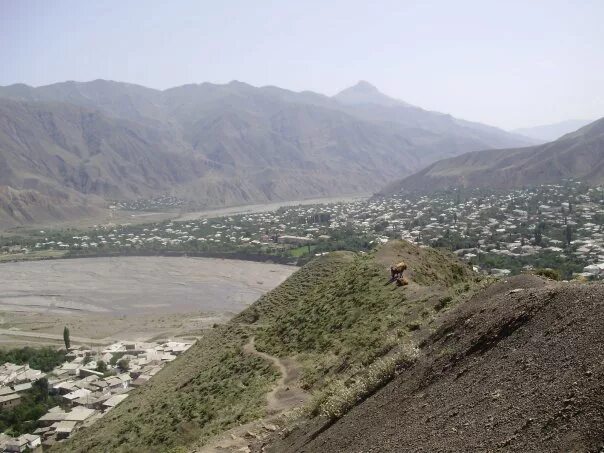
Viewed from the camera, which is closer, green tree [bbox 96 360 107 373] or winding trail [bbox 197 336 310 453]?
winding trail [bbox 197 336 310 453]

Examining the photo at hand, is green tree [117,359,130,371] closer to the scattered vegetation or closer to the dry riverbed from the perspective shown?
the scattered vegetation

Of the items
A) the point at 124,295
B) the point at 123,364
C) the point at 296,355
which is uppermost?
the point at 296,355

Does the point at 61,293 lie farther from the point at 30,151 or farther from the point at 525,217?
the point at 30,151

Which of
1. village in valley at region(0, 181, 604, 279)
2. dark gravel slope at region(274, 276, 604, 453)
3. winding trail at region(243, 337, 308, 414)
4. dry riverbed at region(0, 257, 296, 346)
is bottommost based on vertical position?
dry riverbed at region(0, 257, 296, 346)

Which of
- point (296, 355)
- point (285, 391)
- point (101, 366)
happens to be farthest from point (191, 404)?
point (101, 366)

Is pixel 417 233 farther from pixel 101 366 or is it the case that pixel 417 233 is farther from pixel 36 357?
pixel 36 357

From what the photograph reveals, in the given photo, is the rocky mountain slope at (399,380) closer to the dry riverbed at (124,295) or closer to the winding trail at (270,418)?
the winding trail at (270,418)

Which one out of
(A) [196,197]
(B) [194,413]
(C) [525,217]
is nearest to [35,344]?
(B) [194,413]

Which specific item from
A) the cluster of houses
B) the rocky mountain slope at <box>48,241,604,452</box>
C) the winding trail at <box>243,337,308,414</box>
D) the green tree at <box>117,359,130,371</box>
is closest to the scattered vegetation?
the cluster of houses
